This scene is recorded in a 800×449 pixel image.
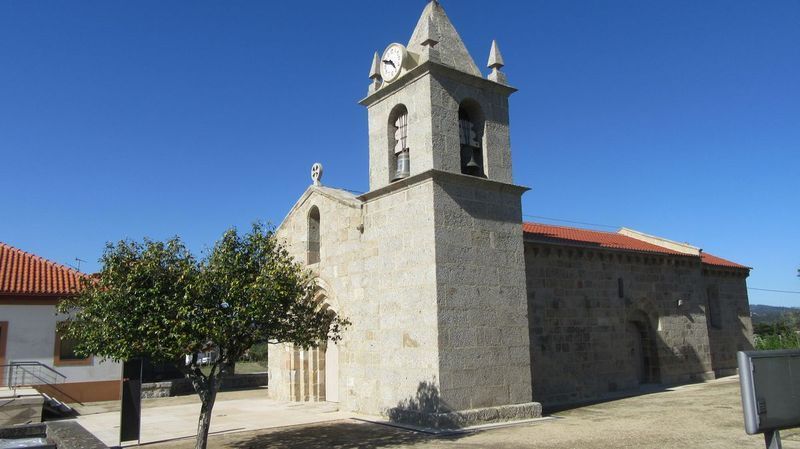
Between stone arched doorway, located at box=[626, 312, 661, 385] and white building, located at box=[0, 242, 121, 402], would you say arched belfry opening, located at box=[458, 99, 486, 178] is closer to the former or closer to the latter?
stone arched doorway, located at box=[626, 312, 661, 385]

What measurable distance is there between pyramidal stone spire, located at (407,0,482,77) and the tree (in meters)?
6.64

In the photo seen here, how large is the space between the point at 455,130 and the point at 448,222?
7.30 feet

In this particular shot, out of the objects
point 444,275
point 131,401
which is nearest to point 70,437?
point 131,401

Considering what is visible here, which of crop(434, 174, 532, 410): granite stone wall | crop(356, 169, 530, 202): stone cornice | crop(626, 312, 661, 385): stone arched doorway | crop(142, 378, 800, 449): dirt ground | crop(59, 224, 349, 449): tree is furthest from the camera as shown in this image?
crop(626, 312, 661, 385): stone arched doorway

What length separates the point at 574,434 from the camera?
11070 mm

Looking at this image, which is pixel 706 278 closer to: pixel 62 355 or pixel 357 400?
pixel 357 400

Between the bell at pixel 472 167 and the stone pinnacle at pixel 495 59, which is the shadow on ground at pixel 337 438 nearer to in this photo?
the bell at pixel 472 167

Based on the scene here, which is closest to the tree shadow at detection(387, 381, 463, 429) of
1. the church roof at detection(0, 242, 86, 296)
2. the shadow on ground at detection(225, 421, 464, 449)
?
the shadow on ground at detection(225, 421, 464, 449)

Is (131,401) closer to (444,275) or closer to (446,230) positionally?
(444,275)

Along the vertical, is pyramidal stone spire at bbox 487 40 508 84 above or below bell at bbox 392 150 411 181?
above

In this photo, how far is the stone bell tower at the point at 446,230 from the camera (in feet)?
39.8

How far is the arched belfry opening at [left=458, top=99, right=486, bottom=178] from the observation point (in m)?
13.7

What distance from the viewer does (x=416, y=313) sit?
490 inches

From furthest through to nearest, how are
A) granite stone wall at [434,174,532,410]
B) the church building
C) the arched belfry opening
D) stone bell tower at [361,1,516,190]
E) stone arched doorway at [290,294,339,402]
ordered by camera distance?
stone arched doorway at [290,294,339,402]
the arched belfry opening
stone bell tower at [361,1,516,190]
the church building
granite stone wall at [434,174,532,410]
